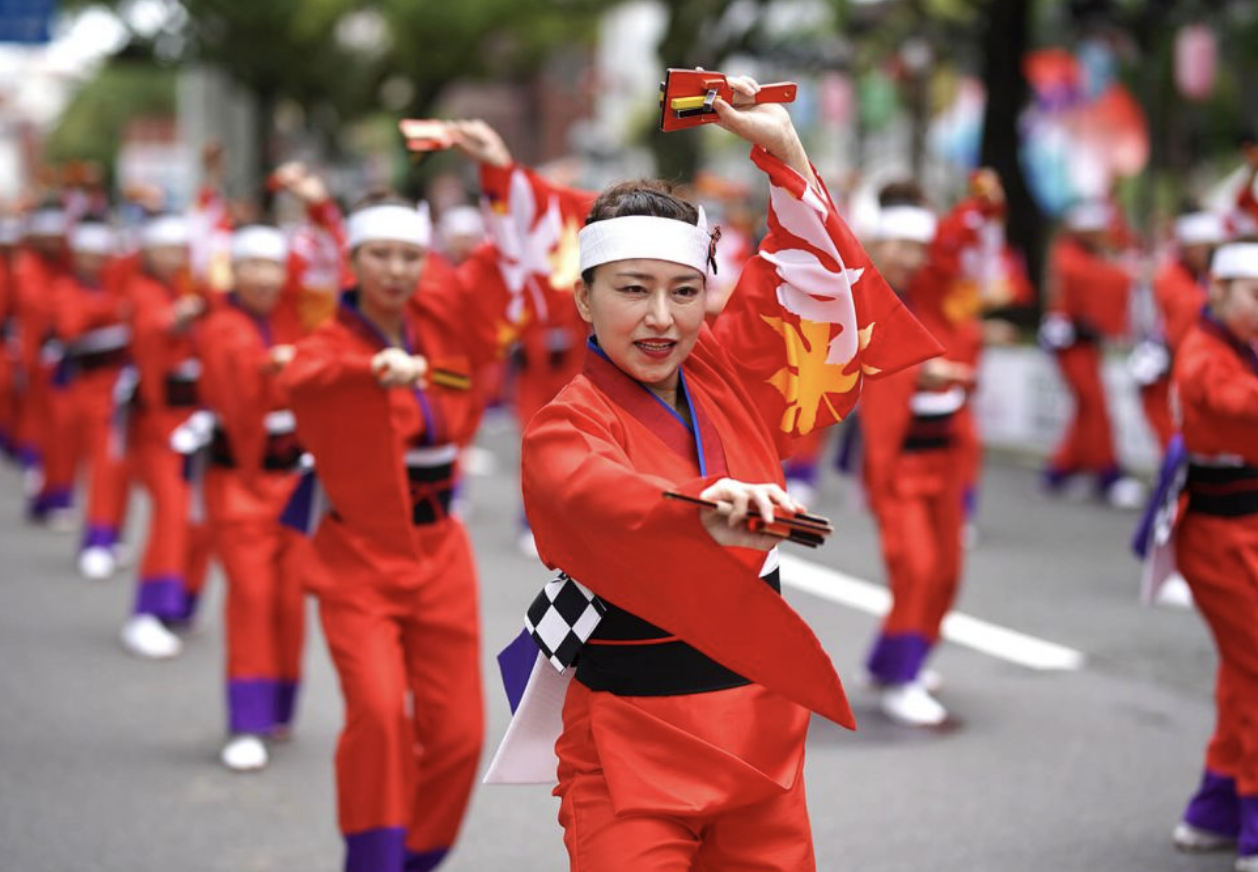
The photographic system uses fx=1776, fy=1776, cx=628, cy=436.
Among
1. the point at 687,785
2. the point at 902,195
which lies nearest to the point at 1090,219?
the point at 902,195

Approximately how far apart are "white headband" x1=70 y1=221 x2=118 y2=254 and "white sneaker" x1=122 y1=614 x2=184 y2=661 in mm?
3421

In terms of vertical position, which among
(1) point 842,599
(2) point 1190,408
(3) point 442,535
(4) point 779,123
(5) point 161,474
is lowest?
(1) point 842,599

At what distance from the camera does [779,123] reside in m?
3.27

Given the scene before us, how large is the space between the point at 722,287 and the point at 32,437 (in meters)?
5.63

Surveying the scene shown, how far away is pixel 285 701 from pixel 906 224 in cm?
297

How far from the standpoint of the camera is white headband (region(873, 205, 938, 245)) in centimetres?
684

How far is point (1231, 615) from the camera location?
4930 millimetres

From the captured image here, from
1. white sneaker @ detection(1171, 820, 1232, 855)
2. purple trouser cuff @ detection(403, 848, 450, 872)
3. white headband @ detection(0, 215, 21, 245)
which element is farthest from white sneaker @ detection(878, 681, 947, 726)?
white headband @ detection(0, 215, 21, 245)

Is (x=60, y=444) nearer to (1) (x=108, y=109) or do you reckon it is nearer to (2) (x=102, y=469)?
(2) (x=102, y=469)

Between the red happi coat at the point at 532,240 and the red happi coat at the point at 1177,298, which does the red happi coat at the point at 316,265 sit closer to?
the red happi coat at the point at 532,240

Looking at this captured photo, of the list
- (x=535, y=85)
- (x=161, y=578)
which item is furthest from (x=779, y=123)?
(x=535, y=85)

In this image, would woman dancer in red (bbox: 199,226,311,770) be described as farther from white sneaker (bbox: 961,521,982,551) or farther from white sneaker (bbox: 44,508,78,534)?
white sneaker (bbox: 44,508,78,534)

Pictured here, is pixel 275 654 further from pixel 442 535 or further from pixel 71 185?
pixel 71 185

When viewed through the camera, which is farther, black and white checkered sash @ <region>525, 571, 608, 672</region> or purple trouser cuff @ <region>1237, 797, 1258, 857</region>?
purple trouser cuff @ <region>1237, 797, 1258, 857</region>
